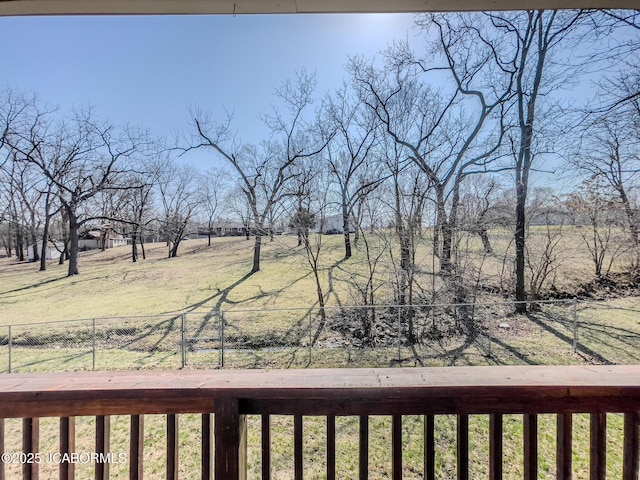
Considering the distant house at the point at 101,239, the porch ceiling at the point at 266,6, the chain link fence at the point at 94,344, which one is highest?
the porch ceiling at the point at 266,6

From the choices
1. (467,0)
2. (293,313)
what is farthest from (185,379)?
(293,313)

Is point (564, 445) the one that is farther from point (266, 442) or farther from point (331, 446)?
point (266, 442)

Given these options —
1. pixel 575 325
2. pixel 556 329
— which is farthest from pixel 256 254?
pixel 575 325

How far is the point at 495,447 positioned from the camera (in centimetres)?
64

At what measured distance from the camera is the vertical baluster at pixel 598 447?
2.02 ft

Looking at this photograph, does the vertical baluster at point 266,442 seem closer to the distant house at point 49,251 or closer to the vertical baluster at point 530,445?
the vertical baluster at point 530,445

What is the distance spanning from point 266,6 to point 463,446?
5.72ft

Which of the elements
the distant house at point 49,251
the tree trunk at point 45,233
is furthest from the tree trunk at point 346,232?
the distant house at point 49,251

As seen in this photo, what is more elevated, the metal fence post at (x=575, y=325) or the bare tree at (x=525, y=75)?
the bare tree at (x=525, y=75)

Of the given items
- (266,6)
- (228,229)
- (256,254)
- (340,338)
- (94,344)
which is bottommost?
(340,338)

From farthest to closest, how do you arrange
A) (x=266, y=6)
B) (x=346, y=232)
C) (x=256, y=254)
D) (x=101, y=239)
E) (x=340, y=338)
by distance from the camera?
(x=101, y=239), (x=256, y=254), (x=346, y=232), (x=340, y=338), (x=266, y=6)

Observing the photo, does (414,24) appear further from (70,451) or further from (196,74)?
(70,451)

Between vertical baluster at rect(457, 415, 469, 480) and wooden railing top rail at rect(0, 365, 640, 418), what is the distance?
0.05 m

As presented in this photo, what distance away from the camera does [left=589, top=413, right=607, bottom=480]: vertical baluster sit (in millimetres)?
616
